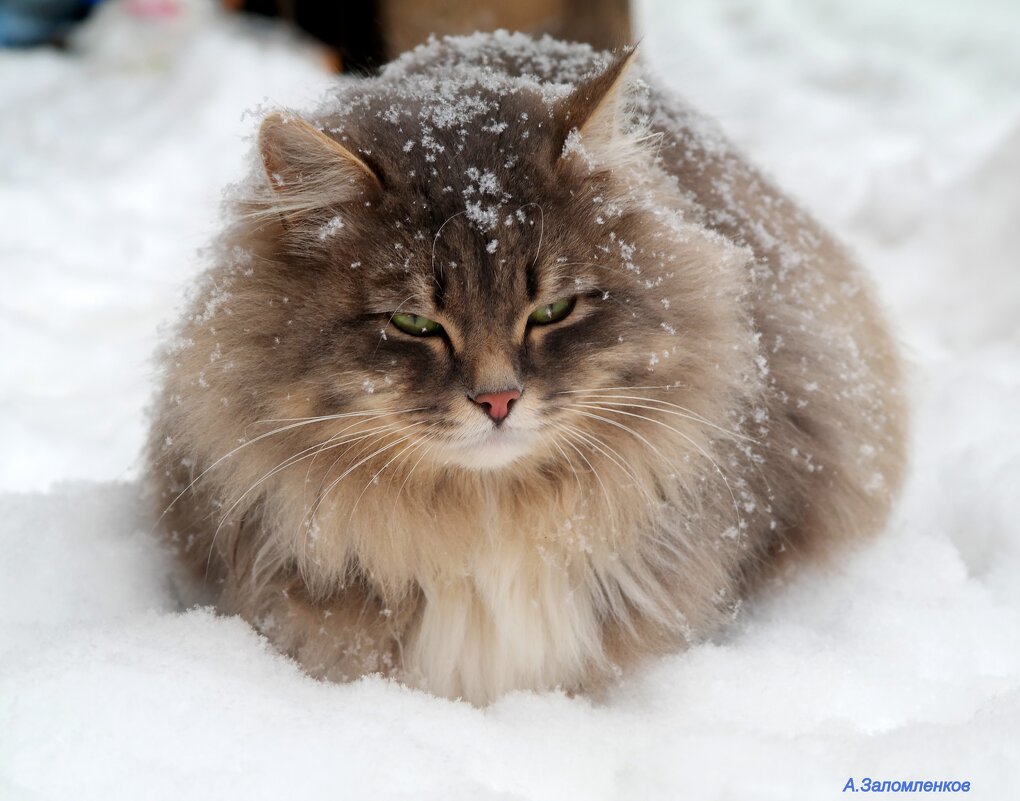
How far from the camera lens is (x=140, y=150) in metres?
3.91

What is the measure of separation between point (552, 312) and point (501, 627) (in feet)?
1.66

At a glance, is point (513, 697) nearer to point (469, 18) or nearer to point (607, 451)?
point (607, 451)

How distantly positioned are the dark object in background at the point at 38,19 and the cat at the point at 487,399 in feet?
13.5

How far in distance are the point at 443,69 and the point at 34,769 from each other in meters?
1.29

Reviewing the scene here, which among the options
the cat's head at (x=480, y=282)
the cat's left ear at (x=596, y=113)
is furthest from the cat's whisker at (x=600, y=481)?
the cat's left ear at (x=596, y=113)

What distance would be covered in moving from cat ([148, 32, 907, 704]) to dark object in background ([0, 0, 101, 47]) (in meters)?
4.11

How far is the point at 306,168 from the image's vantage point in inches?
57.1

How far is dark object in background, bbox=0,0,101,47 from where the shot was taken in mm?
5070

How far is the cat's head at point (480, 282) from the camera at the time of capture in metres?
1.42

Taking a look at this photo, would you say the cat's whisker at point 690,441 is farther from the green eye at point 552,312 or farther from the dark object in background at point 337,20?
the dark object in background at point 337,20

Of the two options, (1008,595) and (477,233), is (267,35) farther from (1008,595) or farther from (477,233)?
(1008,595)

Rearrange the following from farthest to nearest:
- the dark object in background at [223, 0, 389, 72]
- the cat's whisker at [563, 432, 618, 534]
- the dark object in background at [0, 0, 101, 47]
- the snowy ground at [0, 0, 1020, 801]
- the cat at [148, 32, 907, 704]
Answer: the dark object in background at [0, 0, 101, 47]
the dark object in background at [223, 0, 389, 72]
the cat's whisker at [563, 432, 618, 534]
the cat at [148, 32, 907, 704]
the snowy ground at [0, 0, 1020, 801]

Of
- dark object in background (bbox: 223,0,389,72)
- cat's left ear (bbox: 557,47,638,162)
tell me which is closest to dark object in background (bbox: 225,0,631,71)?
dark object in background (bbox: 223,0,389,72)

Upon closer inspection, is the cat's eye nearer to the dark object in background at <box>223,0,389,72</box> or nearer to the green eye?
the green eye
